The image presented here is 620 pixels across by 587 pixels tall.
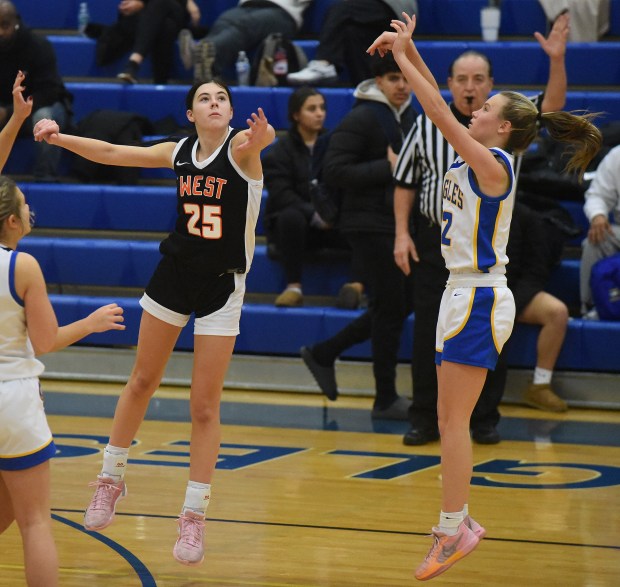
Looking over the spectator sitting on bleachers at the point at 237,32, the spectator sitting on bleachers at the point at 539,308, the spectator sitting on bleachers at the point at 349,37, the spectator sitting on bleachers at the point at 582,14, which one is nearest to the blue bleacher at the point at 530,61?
the spectator sitting on bleachers at the point at 582,14

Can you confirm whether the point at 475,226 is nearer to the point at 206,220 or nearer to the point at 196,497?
the point at 206,220

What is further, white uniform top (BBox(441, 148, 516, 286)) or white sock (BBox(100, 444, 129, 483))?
white sock (BBox(100, 444, 129, 483))

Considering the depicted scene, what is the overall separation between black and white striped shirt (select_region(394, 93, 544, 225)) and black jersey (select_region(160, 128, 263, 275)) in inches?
66.6

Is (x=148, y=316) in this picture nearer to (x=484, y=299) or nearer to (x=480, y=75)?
(x=484, y=299)

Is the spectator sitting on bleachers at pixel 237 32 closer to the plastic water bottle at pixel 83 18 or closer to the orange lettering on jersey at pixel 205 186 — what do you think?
the plastic water bottle at pixel 83 18

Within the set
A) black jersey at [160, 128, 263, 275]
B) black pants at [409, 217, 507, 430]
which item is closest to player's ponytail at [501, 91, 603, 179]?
black jersey at [160, 128, 263, 275]

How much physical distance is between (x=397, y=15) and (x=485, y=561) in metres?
5.15

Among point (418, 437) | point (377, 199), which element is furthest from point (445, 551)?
point (377, 199)

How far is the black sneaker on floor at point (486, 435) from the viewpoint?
20.2 ft

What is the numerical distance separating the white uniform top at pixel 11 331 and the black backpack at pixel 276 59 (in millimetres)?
5775

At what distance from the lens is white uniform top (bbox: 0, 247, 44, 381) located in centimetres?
326

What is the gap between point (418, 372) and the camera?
6.16 m

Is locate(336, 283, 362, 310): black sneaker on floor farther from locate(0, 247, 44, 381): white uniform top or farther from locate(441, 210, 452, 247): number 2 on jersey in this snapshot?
locate(0, 247, 44, 381): white uniform top

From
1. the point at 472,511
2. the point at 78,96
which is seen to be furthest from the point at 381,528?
the point at 78,96
